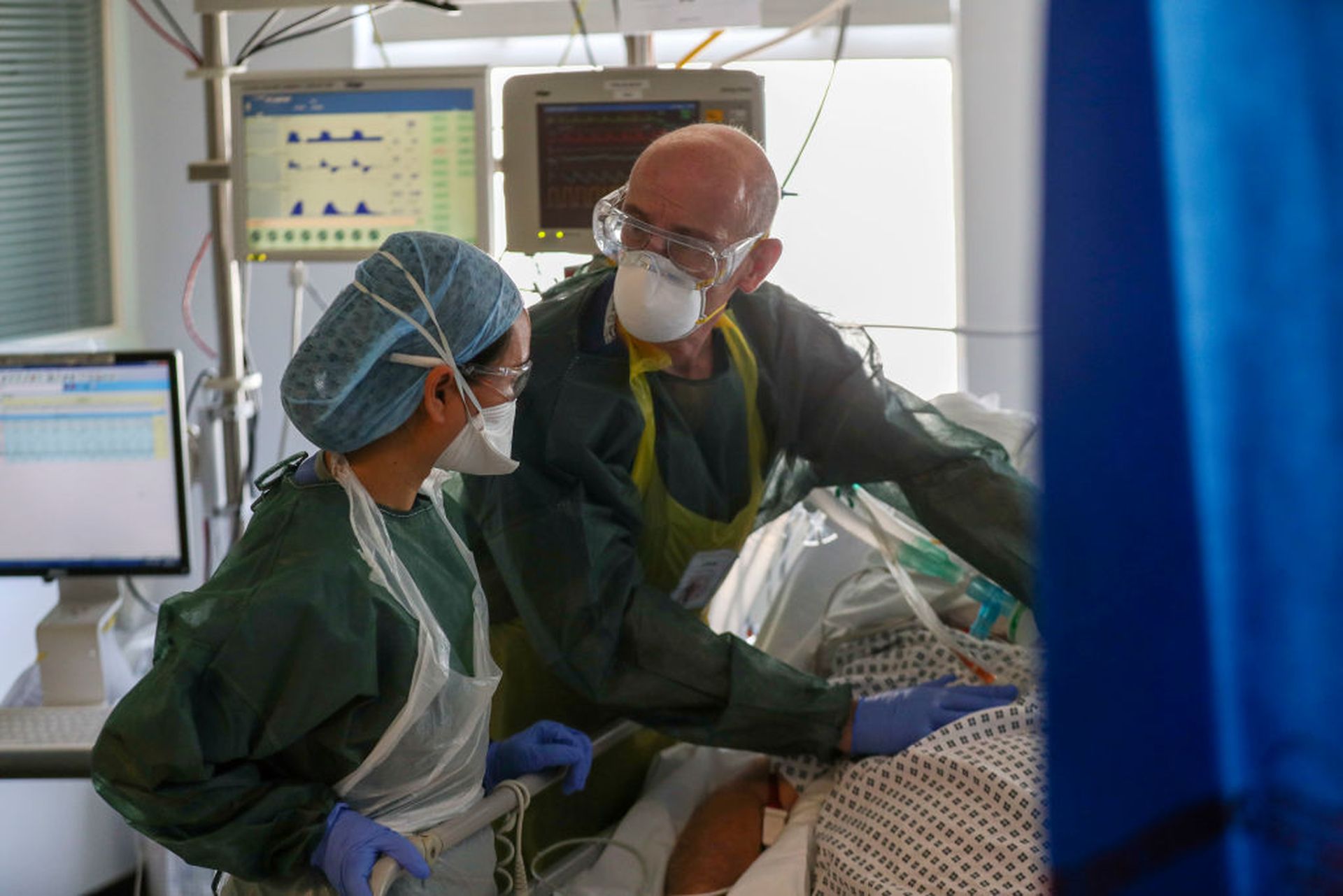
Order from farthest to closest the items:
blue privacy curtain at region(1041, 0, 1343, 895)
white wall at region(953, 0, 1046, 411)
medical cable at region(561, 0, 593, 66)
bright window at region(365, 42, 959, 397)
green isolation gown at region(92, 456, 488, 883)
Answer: bright window at region(365, 42, 959, 397), white wall at region(953, 0, 1046, 411), medical cable at region(561, 0, 593, 66), green isolation gown at region(92, 456, 488, 883), blue privacy curtain at region(1041, 0, 1343, 895)

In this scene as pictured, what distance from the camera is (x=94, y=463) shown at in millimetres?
2361

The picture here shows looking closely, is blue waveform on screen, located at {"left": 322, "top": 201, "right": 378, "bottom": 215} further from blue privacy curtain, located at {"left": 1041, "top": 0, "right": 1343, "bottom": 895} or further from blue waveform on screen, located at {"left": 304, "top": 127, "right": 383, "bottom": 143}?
blue privacy curtain, located at {"left": 1041, "top": 0, "right": 1343, "bottom": 895}

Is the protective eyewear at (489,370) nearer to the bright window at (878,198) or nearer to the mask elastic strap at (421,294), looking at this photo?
the mask elastic strap at (421,294)

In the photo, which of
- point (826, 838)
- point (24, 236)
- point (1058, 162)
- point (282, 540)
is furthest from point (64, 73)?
point (1058, 162)

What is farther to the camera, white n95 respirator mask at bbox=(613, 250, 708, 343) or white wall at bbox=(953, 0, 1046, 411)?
white wall at bbox=(953, 0, 1046, 411)

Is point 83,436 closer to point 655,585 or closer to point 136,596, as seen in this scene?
point 136,596

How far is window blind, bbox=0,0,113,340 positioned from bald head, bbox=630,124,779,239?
2.04 metres

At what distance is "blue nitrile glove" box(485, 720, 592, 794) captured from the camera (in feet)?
5.17

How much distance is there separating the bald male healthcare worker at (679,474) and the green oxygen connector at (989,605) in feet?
0.25

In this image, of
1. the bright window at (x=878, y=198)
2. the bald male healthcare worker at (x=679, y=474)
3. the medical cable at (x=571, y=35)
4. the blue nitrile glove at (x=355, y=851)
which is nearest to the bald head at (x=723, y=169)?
the bald male healthcare worker at (x=679, y=474)

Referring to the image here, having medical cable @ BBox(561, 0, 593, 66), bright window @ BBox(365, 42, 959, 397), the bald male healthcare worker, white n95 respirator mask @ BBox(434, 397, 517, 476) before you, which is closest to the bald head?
the bald male healthcare worker

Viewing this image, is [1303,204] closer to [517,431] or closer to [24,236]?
[517,431]

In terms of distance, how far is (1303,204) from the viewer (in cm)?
37

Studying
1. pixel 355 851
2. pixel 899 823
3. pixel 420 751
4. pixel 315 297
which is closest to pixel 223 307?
pixel 315 297
